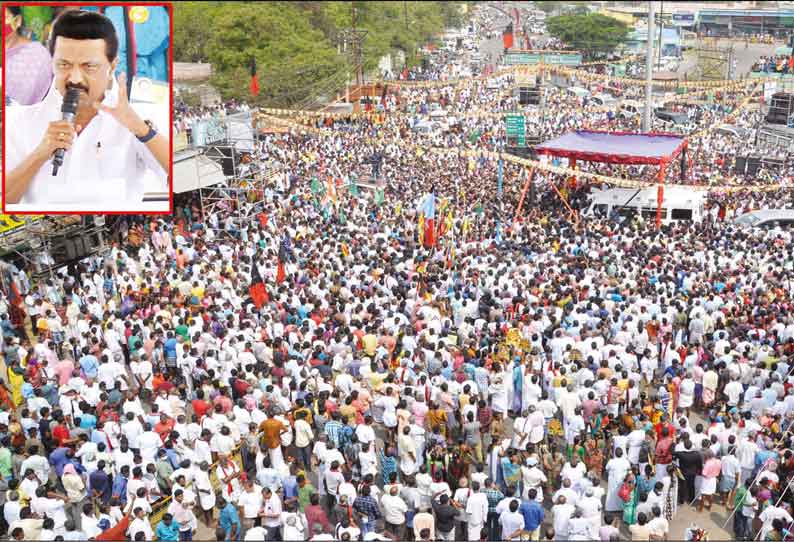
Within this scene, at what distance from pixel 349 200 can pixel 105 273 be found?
7.76 m

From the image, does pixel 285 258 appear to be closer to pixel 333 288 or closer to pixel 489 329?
pixel 333 288

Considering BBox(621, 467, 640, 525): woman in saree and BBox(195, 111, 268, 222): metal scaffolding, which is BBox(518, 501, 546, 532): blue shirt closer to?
BBox(621, 467, 640, 525): woman in saree

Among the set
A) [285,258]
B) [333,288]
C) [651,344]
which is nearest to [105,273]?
[285,258]

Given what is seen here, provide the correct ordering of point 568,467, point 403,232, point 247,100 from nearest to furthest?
point 568,467, point 403,232, point 247,100

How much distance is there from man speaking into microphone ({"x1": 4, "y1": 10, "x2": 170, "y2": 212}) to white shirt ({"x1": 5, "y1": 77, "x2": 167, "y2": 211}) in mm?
15

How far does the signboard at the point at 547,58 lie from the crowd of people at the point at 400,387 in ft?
126

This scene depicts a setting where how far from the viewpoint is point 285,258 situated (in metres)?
15.0

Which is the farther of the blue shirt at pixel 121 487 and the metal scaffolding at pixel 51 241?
the metal scaffolding at pixel 51 241

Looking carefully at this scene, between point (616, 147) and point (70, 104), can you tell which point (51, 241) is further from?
point (616, 147)

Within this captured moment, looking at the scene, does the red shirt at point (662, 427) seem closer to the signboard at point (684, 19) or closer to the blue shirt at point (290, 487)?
the blue shirt at point (290, 487)

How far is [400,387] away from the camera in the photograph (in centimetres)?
998

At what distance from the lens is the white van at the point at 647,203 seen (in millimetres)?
19922

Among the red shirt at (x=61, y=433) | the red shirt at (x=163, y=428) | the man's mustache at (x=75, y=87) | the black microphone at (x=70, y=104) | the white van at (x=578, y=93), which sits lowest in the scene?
the red shirt at (x=61, y=433)

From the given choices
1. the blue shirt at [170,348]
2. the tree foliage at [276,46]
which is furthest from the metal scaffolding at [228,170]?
the tree foliage at [276,46]
